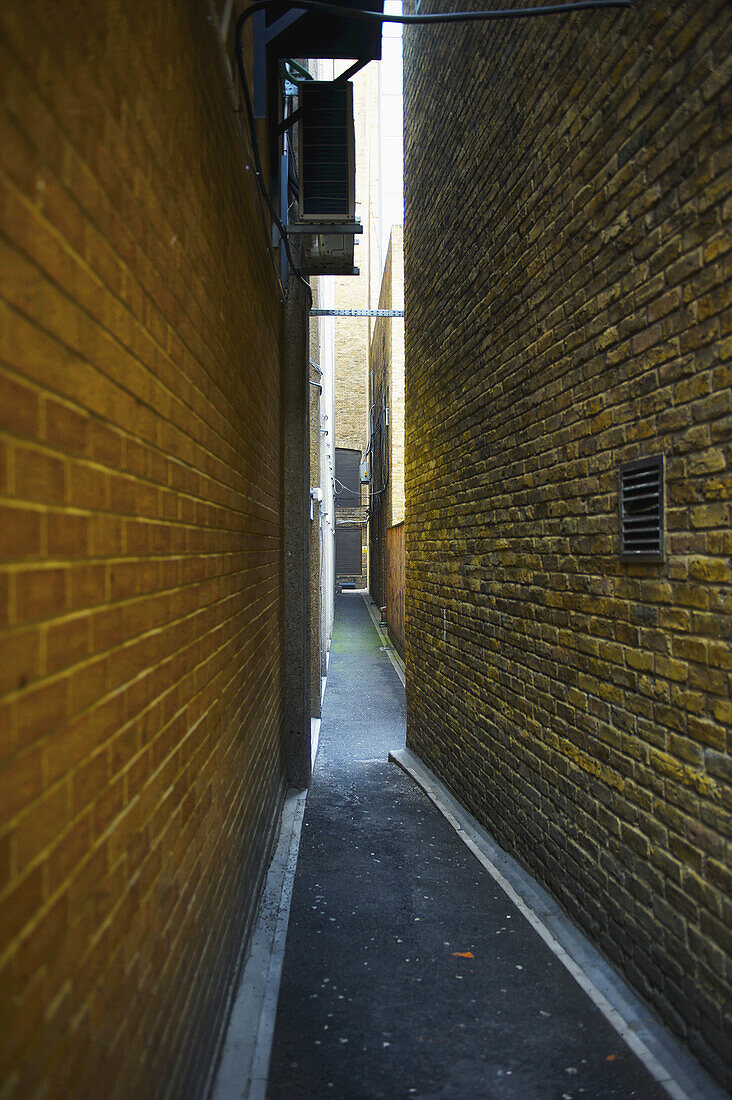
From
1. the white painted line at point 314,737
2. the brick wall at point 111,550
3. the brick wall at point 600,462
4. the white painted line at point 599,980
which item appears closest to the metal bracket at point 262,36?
the brick wall at point 600,462

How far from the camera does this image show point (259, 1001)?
3379mm

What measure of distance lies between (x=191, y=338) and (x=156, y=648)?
0.96 metres

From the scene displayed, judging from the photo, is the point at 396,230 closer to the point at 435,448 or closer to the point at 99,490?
the point at 435,448

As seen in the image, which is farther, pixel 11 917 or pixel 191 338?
pixel 191 338

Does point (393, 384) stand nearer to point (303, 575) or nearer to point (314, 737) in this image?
point (314, 737)

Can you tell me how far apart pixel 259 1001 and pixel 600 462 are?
9.06 feet

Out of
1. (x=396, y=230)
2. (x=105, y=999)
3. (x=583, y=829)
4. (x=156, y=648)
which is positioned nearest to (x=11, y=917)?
(x=105, y=999)

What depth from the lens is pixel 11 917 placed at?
102cm

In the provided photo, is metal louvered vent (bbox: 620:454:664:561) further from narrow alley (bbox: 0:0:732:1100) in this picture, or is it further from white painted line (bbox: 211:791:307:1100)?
white painted line (bbox: 211:791:307:1100)

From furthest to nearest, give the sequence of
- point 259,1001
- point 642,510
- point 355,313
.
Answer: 1. point 355,313
2. point 259,1001
3. point 642,510

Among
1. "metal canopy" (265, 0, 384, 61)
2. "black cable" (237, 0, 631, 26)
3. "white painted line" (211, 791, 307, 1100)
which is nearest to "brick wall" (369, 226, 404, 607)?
"metal canopy" (265, 0, 384, 61)

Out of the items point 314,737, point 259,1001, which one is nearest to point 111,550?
point 259,1001

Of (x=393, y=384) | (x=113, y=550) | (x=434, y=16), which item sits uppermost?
(x=393, y=384)

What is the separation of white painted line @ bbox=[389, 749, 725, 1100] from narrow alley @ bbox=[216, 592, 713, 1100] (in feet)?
0.13
